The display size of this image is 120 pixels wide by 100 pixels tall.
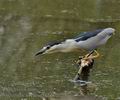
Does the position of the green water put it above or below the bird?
below

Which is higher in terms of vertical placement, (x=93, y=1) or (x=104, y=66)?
(x=104, y=66)

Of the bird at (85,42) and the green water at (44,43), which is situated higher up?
the bird at (85,42)

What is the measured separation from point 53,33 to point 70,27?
0.63 metres

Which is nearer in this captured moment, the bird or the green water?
the bird

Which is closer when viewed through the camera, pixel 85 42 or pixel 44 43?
pixel 85 42

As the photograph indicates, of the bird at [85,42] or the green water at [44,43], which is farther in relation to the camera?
the green water at [44,43]

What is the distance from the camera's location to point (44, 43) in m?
10.2

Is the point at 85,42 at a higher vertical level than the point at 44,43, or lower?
higher

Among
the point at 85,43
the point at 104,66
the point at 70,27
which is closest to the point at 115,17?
the point at 70,27

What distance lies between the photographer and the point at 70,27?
11.6 m

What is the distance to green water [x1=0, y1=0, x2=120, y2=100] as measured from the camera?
307 inches

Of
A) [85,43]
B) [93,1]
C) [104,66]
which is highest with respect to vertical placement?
[85,43]

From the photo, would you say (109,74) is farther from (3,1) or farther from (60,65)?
(3,1)

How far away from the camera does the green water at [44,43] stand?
25.6 ft
